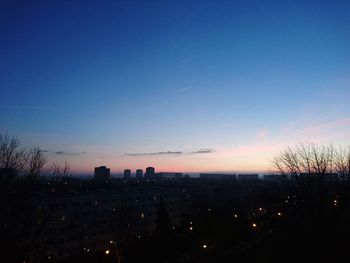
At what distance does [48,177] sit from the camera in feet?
56.2

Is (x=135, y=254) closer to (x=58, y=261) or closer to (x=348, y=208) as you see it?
(x=58, y=261)

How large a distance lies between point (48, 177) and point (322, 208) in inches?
656

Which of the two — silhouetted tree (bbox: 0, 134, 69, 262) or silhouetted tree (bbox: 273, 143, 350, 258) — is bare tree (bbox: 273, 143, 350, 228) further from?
silhouetted tree (bbox: 0, 134, 69, 262)

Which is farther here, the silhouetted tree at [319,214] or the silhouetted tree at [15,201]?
the silhouetted tree at [319,214]

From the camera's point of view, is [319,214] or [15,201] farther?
[319,214]

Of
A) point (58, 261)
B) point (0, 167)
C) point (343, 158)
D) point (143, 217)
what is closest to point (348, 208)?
point (343, 158)

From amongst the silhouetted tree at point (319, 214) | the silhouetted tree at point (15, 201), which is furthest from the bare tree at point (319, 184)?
the silhouetted tree at point (15, 201)

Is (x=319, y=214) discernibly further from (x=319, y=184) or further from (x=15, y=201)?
(x=15, y=201)

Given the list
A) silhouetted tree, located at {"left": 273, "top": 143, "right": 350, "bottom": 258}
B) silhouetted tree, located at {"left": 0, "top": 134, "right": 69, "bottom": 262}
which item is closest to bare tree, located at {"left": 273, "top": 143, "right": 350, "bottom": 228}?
silhouetted tree, located at {"left": 273, "top": 143, "right": 350, "bottom": 258}

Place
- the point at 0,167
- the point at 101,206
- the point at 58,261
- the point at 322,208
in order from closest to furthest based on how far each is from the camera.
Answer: the point at 0,167 < the point at 322,208 < the point at 58,261 < the point at 101,206

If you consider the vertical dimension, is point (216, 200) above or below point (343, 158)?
below

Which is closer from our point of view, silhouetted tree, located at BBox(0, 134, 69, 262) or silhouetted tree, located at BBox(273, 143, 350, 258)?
silhouetted tree, located at BBox(0, 134, 69, 262)

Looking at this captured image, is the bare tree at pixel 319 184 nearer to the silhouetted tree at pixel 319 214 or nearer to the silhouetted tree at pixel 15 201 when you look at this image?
the silhouetted tree at pixel 319 214

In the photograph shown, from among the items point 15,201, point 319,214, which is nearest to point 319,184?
point 319,214
